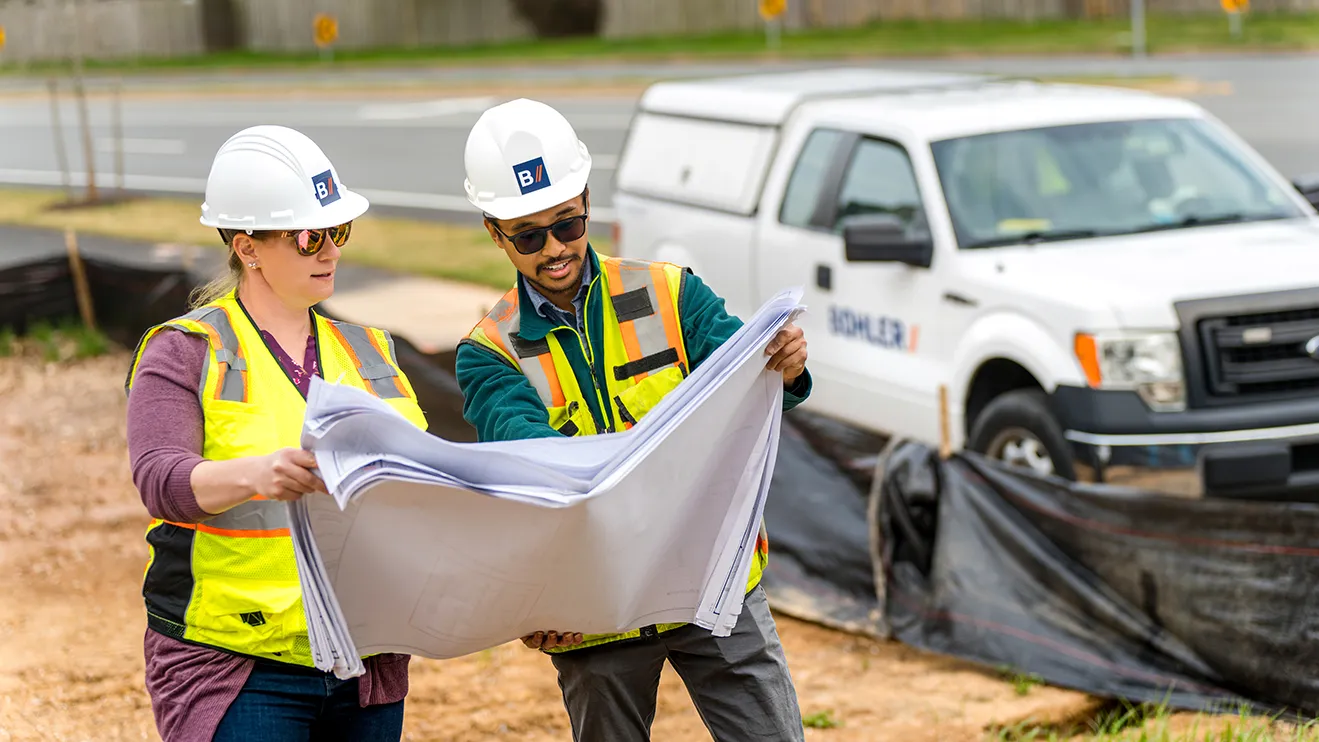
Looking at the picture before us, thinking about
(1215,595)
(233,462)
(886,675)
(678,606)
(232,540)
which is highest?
(233,462)

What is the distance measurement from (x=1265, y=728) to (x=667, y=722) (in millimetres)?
2078

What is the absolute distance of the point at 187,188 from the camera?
2200 cm

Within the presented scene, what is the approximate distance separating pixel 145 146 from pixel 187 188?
16.8 ft

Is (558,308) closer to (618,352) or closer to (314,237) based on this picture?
(618,352)

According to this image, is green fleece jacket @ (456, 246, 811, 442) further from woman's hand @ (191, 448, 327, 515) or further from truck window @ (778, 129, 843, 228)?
truck window @ (778, 129, 843, 228)

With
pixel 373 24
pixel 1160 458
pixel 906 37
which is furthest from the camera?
pixel 373 24

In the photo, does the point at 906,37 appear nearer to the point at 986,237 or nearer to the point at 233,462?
the point at 986,237

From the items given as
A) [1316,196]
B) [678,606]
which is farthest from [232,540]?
[1316,196]

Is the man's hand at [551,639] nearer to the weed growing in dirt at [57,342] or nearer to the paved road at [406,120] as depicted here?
the weed growing in dirt at [57,342]

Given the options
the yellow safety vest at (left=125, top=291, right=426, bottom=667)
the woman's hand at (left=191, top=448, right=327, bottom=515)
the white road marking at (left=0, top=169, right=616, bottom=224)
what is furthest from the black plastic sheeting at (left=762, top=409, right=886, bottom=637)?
the white road marking at (left=0, top=169, right=616, bottom=224)

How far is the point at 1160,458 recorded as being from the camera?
6477 millimetres

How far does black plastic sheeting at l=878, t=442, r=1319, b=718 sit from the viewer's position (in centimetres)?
546

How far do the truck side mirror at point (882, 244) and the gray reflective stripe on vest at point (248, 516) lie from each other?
4766 mm

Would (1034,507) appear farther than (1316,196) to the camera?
No
